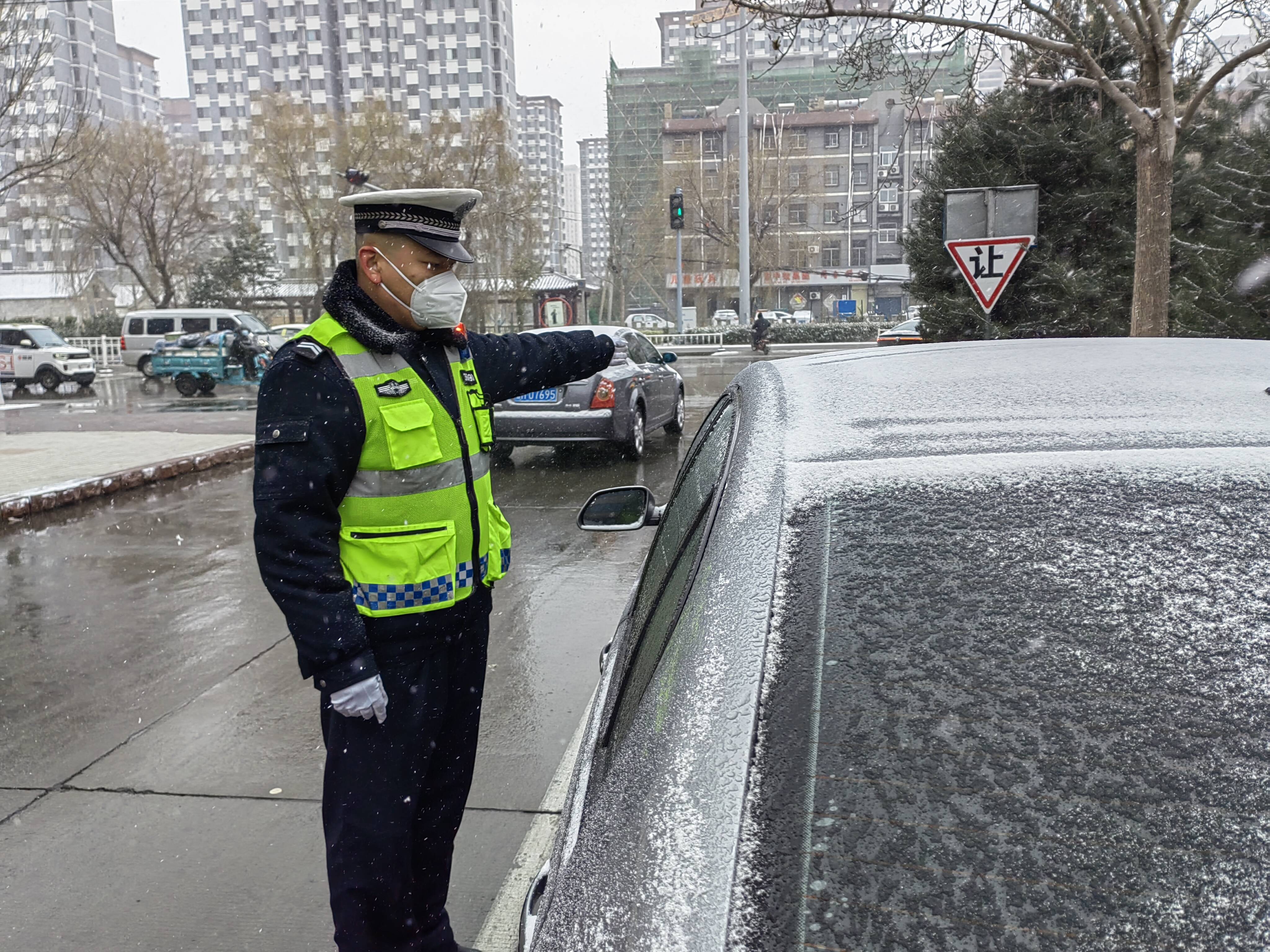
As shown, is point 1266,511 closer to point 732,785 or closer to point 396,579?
point 732,785

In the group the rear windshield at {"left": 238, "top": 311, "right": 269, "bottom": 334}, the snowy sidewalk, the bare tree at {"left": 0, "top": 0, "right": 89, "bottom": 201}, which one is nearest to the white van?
the rear windshield at {"left": 238, "top": 311, "right": 269, "bottom": 334}

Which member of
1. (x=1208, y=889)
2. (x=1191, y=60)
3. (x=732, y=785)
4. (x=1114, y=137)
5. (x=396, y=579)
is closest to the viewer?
(x=1208, y=889)

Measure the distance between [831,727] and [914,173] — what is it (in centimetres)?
1668

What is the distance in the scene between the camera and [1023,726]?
1148 millimetres

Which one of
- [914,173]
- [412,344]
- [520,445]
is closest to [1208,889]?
[412,344]

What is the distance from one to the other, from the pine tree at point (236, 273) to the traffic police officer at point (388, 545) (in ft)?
178

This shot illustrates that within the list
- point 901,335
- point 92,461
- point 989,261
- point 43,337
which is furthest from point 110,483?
point 901,335

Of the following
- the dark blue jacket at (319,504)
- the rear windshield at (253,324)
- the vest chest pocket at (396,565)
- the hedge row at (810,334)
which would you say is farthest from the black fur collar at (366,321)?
the hedge row at (810,334)

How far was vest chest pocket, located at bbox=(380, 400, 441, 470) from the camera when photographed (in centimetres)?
229

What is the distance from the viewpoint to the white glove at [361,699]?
217cm

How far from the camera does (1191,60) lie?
1264cm

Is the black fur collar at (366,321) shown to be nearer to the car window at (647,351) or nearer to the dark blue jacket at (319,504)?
the dark blue jacket at (319,504)

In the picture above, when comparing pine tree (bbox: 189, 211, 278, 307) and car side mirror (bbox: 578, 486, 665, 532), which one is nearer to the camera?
car side mirror (bbox: 578, 486, 665, 532)

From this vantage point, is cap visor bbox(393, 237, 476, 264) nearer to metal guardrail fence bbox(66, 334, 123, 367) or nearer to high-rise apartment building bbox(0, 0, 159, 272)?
metal guardrail fence bbox(66, 334, 123, 367)
